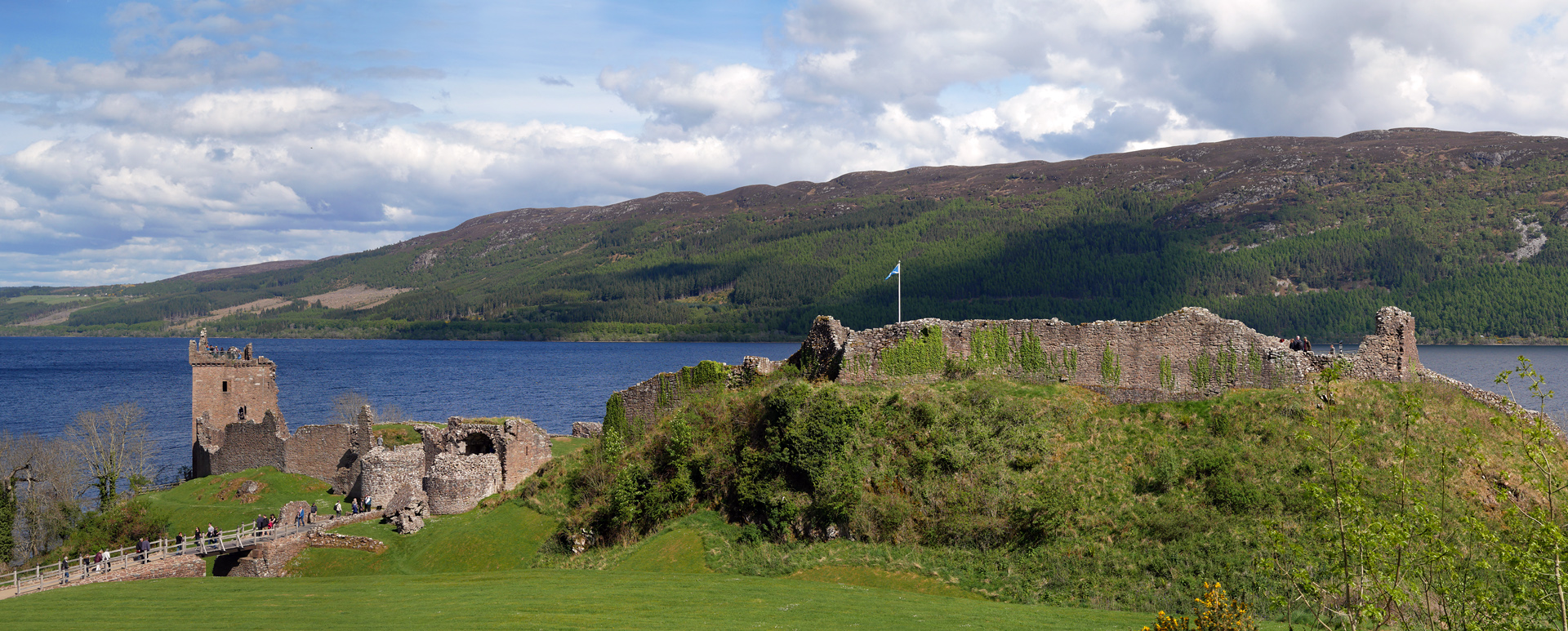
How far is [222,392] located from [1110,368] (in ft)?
171

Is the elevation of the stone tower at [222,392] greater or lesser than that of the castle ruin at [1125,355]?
lesser

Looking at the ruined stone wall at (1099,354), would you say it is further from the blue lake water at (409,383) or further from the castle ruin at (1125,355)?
the blue lake water at (409,383)

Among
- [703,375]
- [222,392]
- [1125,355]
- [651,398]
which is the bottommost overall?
[222,392]

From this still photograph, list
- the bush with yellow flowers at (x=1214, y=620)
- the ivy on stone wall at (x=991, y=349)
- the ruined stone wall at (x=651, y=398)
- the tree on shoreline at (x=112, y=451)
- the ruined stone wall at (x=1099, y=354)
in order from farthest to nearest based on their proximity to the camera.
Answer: the tree on shoreline at (x=112, y=451), the ruined stone wall at (x=651, y=398), the ivy on stone wall at (x=991, y=349), the ruined stone wall at (x=1099, y=354), the bush with yellow flowers at (x=1214, y=620)

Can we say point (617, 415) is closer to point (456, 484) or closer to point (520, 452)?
point (520, 452)

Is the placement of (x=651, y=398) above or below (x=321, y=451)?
above

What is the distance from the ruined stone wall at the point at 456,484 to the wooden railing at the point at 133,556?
4583 mm

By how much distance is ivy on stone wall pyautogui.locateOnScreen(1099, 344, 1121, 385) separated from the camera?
2923 centimetres

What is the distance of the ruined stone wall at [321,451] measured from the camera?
159 ft

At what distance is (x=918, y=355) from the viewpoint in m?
31.4

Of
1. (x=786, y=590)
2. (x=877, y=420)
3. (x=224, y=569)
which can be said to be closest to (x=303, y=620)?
(x=786, y=590)

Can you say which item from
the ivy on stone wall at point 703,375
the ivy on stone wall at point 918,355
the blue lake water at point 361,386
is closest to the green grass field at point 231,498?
the ivy on stone wall at point 703,375

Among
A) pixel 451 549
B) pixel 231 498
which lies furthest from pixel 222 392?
pixel 451 549

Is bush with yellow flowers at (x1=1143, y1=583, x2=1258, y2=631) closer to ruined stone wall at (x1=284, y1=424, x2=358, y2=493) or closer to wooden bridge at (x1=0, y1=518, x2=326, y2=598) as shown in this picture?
wooden bridge at (x1=0, y1=518, x2=326, y2=598)
